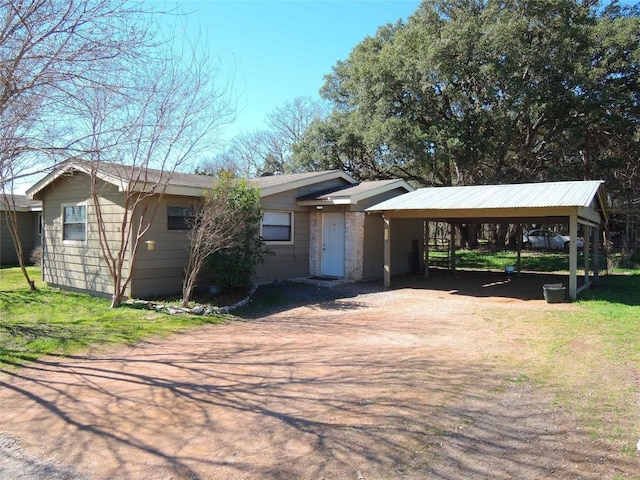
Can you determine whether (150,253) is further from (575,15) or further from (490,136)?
(575,15)

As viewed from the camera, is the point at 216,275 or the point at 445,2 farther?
the point at 445,2

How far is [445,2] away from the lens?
20828 mm

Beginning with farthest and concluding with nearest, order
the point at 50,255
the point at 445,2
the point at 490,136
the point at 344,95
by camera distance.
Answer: the point at 344,95 → the point at 445,2 → the point at 490,136 → the point at 50,255

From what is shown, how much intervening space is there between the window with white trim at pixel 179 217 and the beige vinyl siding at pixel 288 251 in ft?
7.25

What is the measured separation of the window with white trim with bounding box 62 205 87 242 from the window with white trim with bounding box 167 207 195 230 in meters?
2.62

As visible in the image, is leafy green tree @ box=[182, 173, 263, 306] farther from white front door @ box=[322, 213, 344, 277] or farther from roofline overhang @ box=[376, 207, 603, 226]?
roofline overhang @ box=[376, 207, 603, 226]

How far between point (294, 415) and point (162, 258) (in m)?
7.65

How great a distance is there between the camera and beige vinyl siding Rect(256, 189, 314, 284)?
1291cm

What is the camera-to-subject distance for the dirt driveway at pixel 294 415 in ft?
10.9

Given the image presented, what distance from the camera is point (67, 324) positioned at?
815cm

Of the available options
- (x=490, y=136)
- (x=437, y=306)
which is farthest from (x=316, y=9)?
(x=490, y=136)

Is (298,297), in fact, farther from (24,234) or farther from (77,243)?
(24,234)

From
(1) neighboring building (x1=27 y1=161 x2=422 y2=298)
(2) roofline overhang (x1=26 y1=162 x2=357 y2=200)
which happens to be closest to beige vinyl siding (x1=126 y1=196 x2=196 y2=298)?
(1) neighboring building (x1=27 y1=161 x2=422 y2=298)

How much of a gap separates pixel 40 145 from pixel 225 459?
17.1 feet
